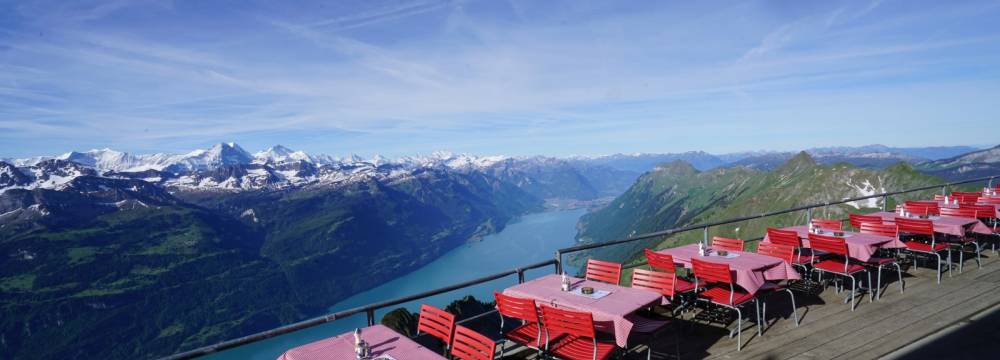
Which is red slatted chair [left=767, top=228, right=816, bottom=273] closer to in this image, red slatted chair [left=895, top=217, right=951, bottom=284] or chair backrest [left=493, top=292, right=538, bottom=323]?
red slatted chair [left=895, top=217, right=951, bottom=284]

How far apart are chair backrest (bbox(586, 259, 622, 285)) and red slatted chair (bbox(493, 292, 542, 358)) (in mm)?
1897

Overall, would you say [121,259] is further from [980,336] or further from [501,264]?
[980,336]

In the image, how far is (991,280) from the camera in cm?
943

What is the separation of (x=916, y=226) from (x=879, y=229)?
65 centimetres

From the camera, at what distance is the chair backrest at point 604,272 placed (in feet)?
25.8

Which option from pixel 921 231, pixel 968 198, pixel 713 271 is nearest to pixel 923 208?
pixel 968 198

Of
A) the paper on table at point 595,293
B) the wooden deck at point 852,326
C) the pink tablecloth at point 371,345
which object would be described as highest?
the pink tablecloth at point 371,345

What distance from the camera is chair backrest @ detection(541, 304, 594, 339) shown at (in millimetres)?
5293

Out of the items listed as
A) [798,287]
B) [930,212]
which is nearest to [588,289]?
[798,287]

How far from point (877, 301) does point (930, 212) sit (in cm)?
620

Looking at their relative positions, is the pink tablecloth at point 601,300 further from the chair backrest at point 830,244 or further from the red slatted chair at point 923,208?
the red slatted chair at point 923,208

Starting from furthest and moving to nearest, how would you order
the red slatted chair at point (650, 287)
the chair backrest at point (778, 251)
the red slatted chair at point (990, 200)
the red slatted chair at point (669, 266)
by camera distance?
1. the red slatted chair at point (990, 200)
2. the chair backrest at point (778, 251)
3. the red slatted chair at point (669, 266)
4. the red slatted chair at point (650, 287)

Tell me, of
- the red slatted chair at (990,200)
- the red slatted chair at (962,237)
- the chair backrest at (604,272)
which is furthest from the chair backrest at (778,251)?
the red slatted chair at (990,200)

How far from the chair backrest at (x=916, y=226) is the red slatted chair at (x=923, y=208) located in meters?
2.85
